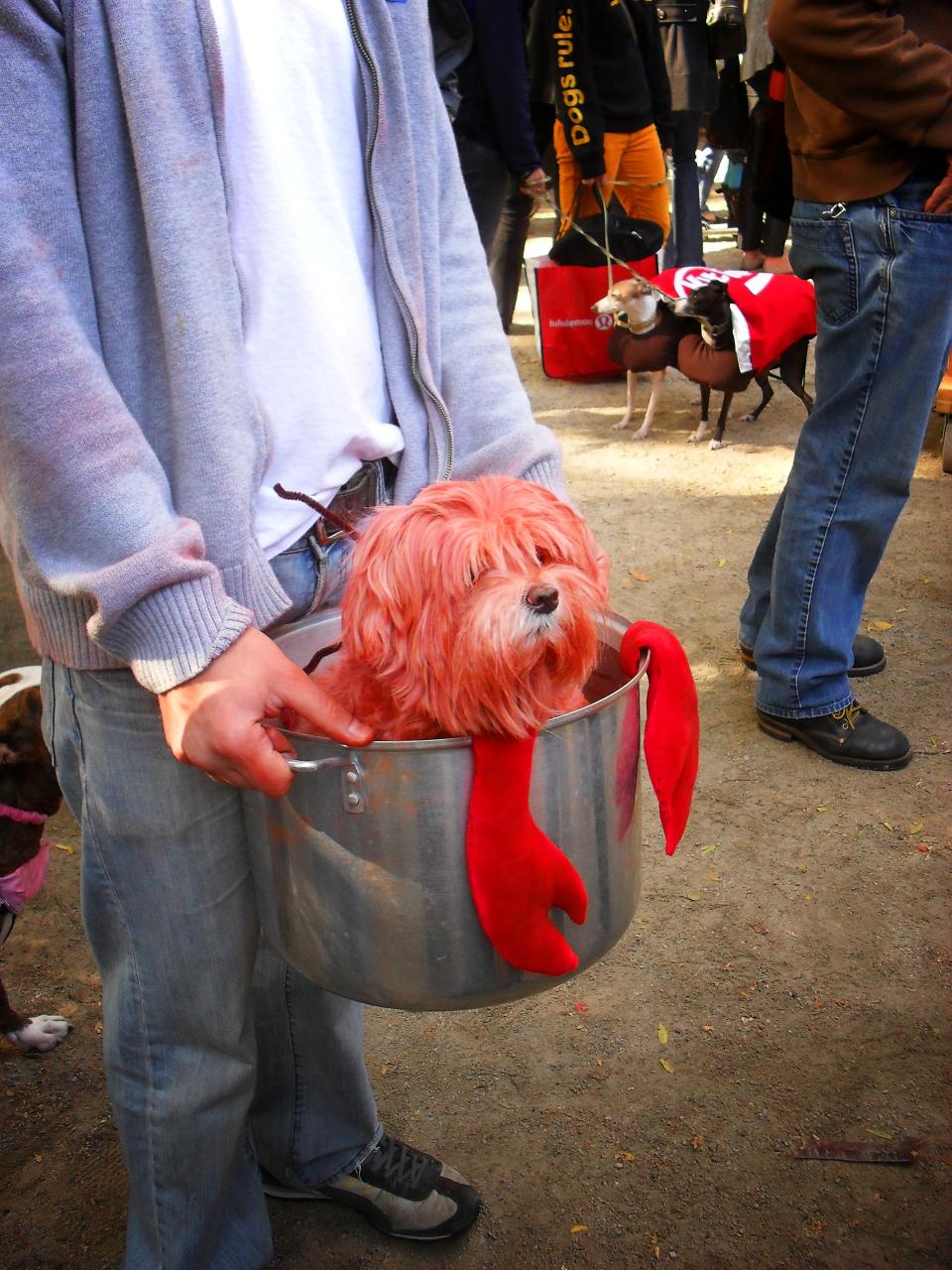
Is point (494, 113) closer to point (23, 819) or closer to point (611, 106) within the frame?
point (611, 106)

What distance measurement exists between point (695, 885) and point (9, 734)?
1.83m

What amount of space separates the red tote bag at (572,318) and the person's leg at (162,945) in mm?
5722

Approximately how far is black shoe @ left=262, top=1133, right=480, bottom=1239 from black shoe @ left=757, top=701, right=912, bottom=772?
6.20ft

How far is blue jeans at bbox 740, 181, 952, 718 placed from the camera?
9.29 ft

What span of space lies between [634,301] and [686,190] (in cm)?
275

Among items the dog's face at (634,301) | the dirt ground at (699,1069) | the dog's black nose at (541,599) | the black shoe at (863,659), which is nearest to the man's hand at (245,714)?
the dog's black nose at (541,599)

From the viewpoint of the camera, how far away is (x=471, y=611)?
1302mm

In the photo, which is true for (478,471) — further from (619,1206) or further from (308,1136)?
(619,1206)

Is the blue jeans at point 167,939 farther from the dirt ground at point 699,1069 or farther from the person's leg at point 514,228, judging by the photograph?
the person's leg at point 514,228

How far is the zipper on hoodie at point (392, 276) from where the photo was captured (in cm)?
133

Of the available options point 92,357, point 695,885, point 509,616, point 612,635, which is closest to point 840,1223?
point 695,885

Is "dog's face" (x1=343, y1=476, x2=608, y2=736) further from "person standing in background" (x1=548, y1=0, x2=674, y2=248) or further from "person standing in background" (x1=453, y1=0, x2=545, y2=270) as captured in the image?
"person standing in background" (x1=548, y1=0, x2=674, y2=248)

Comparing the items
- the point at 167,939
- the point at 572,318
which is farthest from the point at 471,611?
the point at 572,318

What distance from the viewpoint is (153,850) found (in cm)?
138
